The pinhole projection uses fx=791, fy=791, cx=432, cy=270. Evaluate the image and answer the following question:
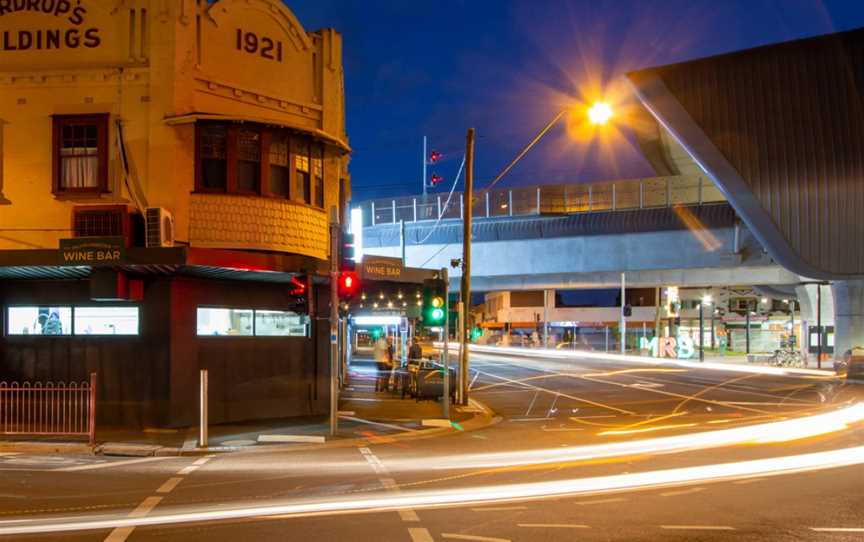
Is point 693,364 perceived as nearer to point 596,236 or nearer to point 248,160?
point 596,236

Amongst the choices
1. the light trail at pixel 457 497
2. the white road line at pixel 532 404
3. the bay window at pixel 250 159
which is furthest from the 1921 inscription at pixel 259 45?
the light trail at pixel 457 497

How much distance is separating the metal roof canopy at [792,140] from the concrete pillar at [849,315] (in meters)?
1.73

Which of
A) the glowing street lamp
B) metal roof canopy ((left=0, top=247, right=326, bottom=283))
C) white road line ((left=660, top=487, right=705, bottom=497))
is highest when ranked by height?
the glowing street lamp

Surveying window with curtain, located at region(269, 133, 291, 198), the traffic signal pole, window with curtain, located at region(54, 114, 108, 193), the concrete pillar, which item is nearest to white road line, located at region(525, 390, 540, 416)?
the traffic signal pole

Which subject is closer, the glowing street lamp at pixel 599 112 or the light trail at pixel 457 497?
the light trail at pixel 457 497

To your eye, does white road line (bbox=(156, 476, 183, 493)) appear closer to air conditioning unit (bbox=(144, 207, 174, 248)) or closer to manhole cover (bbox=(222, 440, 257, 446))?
manhole cover (bbox=(222, 440, 257, 446))

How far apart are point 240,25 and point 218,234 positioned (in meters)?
5.16

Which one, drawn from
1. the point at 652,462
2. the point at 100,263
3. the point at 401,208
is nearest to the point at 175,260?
the point at 100,263

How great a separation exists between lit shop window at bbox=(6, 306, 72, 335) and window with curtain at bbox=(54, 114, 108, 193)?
9.65ft

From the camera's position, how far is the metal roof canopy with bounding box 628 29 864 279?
4028cm

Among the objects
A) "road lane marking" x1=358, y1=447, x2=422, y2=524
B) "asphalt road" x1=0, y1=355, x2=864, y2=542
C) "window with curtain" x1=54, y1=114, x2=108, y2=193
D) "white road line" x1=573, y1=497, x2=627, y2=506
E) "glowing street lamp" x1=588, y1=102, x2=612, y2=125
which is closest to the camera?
"asphalt road" x1=0, y1=355, x2=864, y2=542

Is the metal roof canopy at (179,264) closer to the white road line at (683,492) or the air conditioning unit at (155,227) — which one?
the air conditioning unit at (155,227)

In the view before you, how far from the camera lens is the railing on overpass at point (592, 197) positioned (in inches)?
2020

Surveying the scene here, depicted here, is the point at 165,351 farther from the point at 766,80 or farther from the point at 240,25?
the point at 766,80
